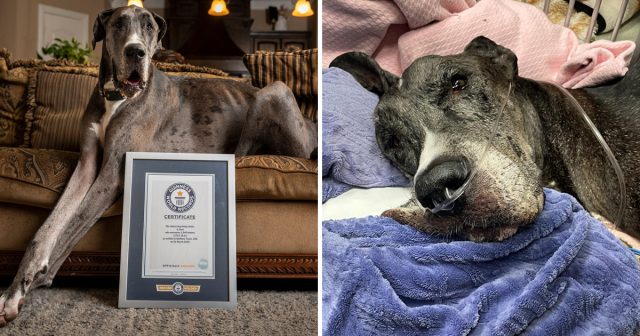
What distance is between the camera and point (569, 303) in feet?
2.69

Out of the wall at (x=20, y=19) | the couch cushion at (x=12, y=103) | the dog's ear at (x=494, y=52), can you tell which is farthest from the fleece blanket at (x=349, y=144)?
the wall at (x=20, y=19)

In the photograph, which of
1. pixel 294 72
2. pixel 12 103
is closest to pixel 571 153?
pixel 294 72

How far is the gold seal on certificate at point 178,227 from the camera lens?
201 centimetres

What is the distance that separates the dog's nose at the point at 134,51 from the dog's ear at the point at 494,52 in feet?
4.11

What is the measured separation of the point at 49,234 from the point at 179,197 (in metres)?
0.39

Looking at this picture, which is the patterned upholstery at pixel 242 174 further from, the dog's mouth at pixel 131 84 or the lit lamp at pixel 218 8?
the lit lamp at pixel 218 8

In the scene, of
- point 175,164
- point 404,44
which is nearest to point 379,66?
point 404,44

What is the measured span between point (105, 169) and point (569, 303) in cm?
152

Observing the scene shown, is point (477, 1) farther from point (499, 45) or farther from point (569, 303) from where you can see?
point (569, 303)

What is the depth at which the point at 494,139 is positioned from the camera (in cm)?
83

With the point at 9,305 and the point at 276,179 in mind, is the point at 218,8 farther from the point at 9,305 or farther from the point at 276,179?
the point at 9,305

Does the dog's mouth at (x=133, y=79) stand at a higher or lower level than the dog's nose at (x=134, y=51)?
lower

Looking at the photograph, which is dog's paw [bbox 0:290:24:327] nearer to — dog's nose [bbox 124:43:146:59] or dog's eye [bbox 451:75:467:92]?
dog's nose [bbox 124:43:146:59]

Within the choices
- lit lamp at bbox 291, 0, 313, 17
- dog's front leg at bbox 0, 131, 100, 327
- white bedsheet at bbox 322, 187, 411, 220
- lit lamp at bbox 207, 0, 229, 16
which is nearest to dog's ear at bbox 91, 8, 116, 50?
dog's front leg at bbox 0, 131, 100, 327
